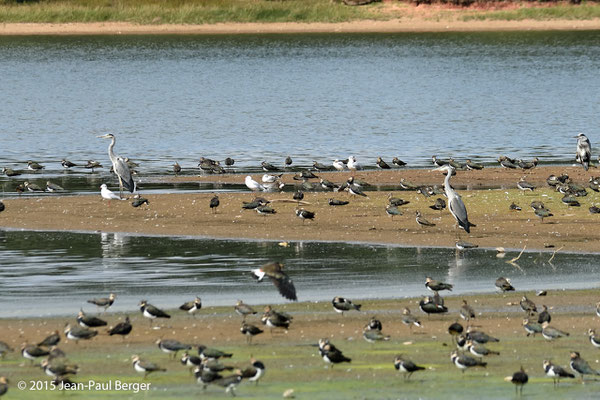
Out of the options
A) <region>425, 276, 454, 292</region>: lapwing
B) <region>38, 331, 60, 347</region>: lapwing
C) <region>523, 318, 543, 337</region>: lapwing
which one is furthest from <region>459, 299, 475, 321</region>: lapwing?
<region>38, 331, 60, 347</region>: lapwing

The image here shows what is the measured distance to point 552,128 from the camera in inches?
2120

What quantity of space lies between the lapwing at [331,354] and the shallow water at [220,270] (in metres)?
4.49

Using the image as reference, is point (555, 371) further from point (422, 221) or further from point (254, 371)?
point (422, 221)

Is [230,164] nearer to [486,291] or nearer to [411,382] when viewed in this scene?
[486,291]

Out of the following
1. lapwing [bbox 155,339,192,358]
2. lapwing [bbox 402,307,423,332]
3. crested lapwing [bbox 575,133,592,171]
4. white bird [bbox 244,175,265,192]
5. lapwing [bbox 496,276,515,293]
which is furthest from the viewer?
crested lapwing [bbox 575,133,592,171]

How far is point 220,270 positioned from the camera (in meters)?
24.6

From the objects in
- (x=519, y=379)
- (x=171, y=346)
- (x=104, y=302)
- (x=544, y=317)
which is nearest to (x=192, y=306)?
(x=104, y=302)

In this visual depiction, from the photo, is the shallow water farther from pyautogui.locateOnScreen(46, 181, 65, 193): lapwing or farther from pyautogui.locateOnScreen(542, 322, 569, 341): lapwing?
pyautogui.locateOnScreen(46, 181, 65, 193): lapwing

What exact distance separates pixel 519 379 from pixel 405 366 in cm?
152

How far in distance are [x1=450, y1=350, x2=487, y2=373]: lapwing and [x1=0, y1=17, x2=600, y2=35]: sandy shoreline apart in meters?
97.7

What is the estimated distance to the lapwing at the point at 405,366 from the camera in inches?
672

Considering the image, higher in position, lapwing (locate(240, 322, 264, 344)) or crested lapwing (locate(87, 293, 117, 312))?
lapwing (locate(240, 322, 264, 344))

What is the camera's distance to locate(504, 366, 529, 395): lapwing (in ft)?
54.3

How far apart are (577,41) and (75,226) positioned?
84169 millimetres
